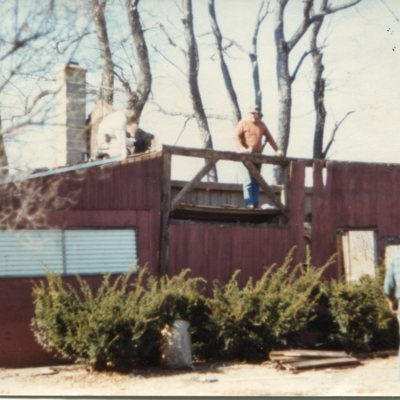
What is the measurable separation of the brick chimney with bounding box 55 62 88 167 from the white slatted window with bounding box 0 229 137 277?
1.53 metres

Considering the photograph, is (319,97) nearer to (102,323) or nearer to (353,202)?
(353,202)

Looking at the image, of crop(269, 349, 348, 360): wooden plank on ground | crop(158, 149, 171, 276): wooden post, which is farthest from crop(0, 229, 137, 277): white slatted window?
crop(269, 349, 348, 360): wooden plank on ground

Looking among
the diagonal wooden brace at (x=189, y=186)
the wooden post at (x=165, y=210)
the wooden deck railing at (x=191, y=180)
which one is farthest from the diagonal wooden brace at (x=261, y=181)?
the wooden post at (x=165, y=210)

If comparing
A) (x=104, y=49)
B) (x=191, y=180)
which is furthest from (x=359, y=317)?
(x=104, y=49)

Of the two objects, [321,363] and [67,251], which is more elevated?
[67,251]

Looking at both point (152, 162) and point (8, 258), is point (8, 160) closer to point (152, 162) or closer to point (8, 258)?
point (8, 258)

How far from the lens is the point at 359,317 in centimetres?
1403

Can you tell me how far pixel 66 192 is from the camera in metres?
13.4

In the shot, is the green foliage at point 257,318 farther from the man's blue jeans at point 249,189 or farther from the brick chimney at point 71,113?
the brick chimney at point 71,113

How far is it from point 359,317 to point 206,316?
282cm

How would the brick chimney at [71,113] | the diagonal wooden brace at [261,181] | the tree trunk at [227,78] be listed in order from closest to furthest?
the brick chimney at [71,113] < the diagonal wooden brace at [261,181] < the tree trunk at [227,78]

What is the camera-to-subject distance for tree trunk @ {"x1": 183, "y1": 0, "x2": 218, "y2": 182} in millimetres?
23188

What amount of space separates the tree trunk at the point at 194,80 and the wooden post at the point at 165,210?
365 inches

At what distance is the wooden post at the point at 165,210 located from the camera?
46.8 feet
